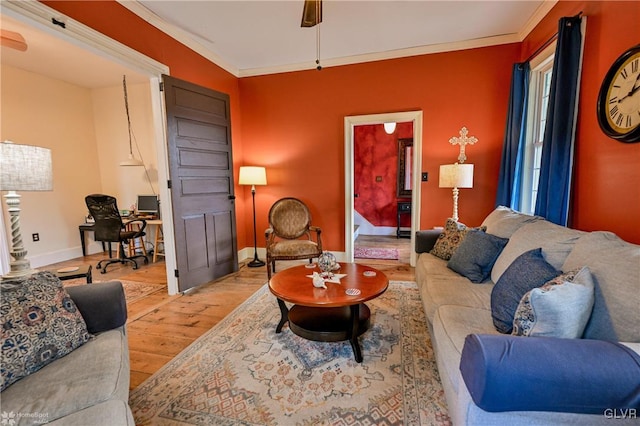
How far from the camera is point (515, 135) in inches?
119

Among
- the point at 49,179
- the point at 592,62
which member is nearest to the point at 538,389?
the point at 592,62

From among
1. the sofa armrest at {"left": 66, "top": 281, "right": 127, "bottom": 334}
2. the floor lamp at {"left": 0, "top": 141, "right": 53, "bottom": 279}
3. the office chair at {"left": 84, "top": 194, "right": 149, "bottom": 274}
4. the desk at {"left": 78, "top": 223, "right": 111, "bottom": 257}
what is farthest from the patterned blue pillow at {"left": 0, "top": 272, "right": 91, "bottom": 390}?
the desk at {"left": 78, "top": 223, "right": 111, "bottom": 257}

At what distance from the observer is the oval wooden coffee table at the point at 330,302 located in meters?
1.89

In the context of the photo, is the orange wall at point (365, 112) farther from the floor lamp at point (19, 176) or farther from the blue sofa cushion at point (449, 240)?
the floor lamp at point (19, 176)

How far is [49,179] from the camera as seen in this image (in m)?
1.61

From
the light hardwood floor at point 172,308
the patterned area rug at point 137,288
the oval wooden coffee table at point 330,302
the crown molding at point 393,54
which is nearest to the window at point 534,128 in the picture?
the crown molding at point 393,54

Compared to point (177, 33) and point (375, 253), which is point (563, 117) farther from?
point (177, 33)

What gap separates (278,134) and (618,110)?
3.56m

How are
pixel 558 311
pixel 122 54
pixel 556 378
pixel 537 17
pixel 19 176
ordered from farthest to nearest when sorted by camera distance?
pixel 537 17, pixel 122 54, pixel 19 176, pixel 558 311, pixel 556 378

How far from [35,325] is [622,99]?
3.25 m

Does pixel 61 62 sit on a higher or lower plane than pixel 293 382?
higher

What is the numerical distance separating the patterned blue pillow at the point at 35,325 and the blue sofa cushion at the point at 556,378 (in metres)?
1.67

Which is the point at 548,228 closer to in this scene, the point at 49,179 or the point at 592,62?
the point at 592,62

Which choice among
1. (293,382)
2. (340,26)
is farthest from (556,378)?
(340,26)
